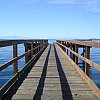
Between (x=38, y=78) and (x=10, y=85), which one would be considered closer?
(x=10, y=85)

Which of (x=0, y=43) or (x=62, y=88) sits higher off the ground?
(x=0, y=43)

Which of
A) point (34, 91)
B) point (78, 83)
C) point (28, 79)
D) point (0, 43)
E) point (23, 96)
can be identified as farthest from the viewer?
point (28, 79)

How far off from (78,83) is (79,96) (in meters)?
1.59

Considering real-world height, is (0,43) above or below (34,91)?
above

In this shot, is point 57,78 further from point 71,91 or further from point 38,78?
point 71,91

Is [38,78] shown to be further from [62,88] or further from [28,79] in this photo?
[62,88]

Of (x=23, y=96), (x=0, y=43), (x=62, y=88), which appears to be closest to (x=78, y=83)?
(x=62, y=88)

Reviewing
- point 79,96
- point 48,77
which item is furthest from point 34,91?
point 48,77

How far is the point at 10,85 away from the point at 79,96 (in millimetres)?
1761

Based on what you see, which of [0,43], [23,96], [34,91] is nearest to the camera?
[0,43]

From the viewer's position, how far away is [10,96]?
245 inches

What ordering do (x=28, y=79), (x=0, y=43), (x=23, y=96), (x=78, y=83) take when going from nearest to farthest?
(x=0, y=43) → (x=23, y=96) → (x=78, y=83) → (x=28, y=79)

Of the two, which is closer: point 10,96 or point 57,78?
point 10,96

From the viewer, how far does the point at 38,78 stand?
340 inches
